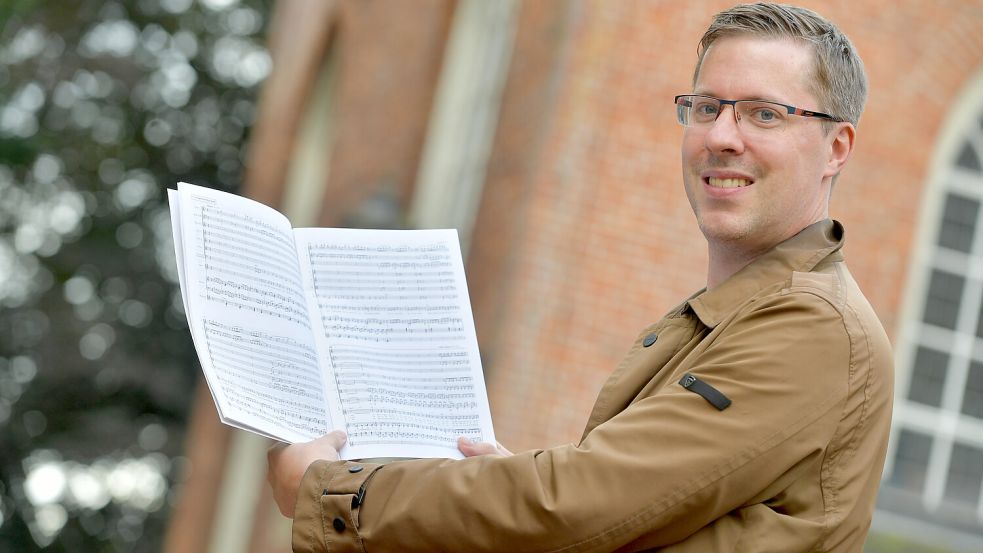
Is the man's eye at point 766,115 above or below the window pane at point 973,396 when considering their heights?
above

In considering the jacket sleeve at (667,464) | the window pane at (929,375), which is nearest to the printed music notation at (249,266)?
the jacket sleeve at (667,464)

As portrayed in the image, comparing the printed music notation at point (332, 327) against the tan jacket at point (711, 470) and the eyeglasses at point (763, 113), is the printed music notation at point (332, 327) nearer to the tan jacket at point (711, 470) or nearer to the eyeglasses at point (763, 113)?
the tan jacket at point (711, 470)

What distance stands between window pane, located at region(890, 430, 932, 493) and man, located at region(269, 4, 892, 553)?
22.6 feet

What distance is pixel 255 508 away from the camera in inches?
549

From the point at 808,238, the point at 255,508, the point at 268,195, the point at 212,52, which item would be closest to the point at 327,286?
the point at 808,238

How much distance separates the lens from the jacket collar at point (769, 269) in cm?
250

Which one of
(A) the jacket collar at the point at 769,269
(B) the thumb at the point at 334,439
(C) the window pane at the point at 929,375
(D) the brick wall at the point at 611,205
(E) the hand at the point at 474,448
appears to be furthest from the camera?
(C) the window pane at the point at 929,375

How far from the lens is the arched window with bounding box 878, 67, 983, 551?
9.08 meters

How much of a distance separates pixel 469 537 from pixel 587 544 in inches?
7.7

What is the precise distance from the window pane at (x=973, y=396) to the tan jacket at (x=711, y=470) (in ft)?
23.9

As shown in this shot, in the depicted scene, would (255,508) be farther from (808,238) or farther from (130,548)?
(808,238)

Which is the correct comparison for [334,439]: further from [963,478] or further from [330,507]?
[963,478]

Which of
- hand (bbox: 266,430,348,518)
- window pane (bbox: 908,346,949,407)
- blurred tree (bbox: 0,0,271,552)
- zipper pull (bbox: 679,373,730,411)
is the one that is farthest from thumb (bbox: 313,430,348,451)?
blurred tree (bbox: 0,0,271,552)

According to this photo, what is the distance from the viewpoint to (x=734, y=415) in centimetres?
224
